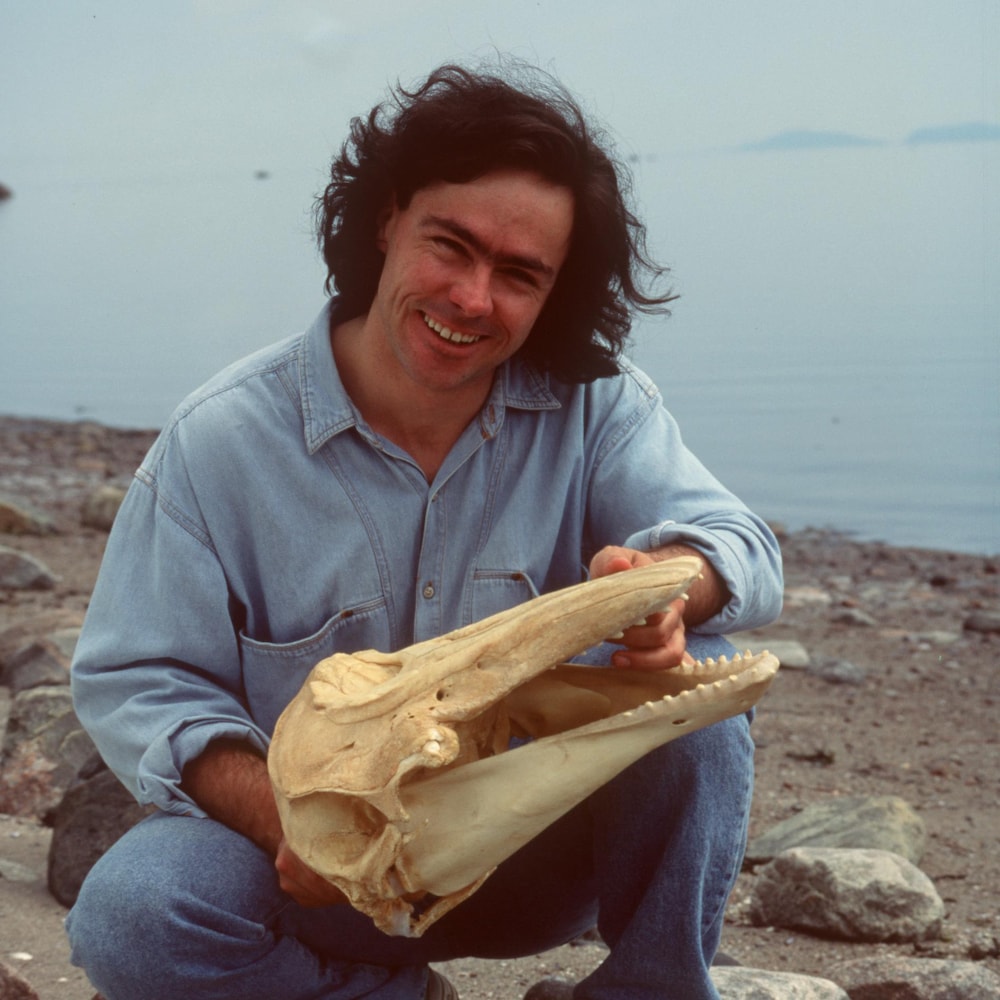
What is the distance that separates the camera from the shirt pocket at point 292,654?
3031mm

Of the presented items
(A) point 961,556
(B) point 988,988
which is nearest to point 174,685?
(B) point 988,988

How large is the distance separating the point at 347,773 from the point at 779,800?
104 inches

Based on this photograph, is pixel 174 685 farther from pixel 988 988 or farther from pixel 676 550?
pixel 988 988

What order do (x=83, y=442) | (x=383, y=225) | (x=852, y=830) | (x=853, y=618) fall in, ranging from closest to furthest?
(x=383, y=225) → (x=852, y=830) → (x=853, y=618) → (x=83, y=442)

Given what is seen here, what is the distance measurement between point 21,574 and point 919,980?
5318 millimetres

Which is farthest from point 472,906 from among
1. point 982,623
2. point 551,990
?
point 982,623

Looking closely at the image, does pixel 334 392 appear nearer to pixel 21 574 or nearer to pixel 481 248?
pixel 481 248

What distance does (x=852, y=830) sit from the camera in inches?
167

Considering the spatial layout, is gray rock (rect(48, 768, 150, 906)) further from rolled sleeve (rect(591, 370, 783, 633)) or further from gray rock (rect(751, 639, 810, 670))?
gray rock (rect(751, 639, 810, 670))

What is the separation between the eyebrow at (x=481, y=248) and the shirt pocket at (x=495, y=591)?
0.66 meters

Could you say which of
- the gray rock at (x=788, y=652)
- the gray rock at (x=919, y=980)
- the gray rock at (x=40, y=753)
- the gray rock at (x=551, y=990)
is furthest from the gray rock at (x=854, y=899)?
the gray rock at (x=788, y=652)

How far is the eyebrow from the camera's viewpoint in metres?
3.11

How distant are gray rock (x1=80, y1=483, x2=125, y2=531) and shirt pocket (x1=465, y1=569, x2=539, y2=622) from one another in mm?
6308

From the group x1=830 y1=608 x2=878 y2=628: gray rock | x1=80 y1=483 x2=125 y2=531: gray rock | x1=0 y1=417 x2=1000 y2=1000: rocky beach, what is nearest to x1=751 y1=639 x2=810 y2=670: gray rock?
x1=0 y1=417 x2=1000 y2=1000: rocky beach
